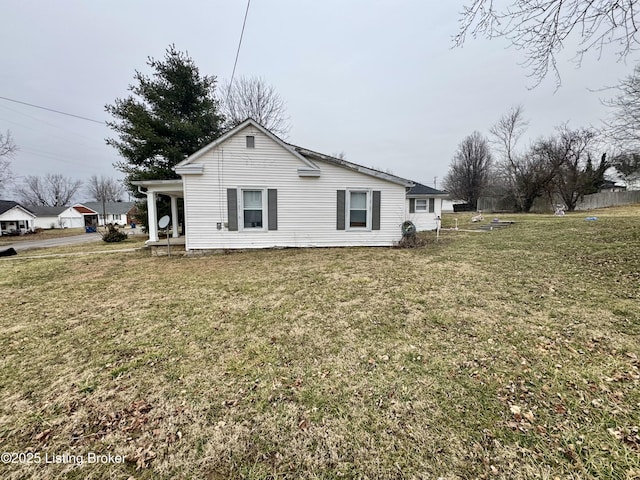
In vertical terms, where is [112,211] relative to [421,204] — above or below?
above

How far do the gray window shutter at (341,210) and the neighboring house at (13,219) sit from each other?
4743 centimetres

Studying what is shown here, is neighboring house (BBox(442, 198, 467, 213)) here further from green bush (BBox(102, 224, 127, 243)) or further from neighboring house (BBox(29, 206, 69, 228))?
neighboring house (BBox(29, 206, 69, 228))

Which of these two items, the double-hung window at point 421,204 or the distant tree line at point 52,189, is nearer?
the double-hung window at point 421,204

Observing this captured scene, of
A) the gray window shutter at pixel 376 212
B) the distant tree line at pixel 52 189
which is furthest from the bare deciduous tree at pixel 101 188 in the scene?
the gray window shutter at pixel 376 212

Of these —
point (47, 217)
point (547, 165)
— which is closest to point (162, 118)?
point (547, 165)

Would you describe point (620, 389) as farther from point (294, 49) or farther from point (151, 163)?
point (151, 163)

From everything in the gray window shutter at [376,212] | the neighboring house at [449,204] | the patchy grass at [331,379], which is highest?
the neighboring house at [449,204]

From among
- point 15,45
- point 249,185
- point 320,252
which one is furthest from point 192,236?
point 15,45

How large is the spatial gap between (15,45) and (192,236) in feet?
49.4

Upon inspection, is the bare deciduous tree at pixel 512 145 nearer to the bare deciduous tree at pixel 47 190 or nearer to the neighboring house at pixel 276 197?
the neighboring house at pixel 276 197

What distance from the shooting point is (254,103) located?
861 inches

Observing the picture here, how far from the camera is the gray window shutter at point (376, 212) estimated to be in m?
10.3

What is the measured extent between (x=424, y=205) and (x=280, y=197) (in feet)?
35.4

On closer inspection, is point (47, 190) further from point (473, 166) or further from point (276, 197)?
point (473, 166)
